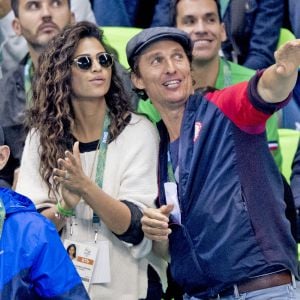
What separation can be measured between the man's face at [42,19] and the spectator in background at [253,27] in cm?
117

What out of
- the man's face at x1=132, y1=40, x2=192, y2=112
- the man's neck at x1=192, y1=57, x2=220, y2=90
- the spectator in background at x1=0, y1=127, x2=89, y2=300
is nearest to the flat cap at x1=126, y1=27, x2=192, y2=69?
the man's face at x1=132, y1=40, x2=192, y2=112

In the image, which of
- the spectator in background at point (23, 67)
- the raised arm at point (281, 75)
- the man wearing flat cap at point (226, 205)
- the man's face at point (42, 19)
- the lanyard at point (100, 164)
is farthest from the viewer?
the man's face at point (42, 19)

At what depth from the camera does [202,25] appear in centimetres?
604

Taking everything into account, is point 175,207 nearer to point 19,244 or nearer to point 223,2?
point 19,244

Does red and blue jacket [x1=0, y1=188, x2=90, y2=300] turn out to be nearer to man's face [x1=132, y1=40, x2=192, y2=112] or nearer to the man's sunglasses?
man's face [x1=132, y1=40, x2=192, y2=112]

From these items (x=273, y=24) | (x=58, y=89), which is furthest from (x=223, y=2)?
(x=58, y=89)

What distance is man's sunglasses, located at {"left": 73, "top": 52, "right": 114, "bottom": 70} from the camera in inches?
201

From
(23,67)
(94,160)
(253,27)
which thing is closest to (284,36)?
(253,27)

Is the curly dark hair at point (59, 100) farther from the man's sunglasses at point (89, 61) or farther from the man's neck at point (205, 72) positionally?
the man's neck at point (205, 72)

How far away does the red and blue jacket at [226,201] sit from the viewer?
176 inches

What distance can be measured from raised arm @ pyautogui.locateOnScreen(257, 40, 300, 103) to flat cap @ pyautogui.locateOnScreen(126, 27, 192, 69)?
0.81 m

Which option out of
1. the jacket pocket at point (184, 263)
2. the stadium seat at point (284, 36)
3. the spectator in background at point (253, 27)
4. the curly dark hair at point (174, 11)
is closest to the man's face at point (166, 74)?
the jacket pocket at point (184, 263)

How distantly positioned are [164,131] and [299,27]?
2.08m

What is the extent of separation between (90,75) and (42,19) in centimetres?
134
